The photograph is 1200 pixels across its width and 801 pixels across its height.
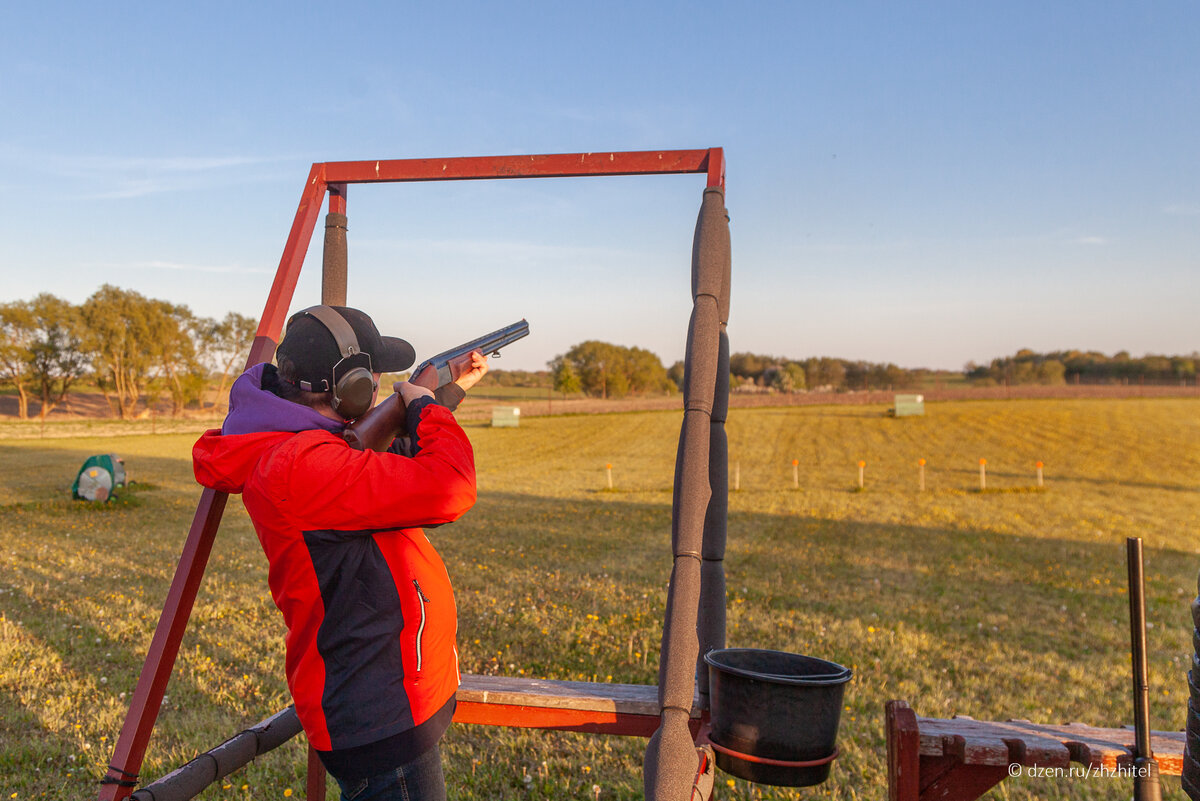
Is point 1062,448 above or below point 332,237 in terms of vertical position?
below

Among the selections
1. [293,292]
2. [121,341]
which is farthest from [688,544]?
[121,341]

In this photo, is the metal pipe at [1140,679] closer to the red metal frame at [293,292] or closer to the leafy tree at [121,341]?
the red metal frame at [293,292]

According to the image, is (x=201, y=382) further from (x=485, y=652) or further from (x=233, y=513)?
(x=485, y=652)

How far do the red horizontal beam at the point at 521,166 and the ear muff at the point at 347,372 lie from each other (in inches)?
61.1

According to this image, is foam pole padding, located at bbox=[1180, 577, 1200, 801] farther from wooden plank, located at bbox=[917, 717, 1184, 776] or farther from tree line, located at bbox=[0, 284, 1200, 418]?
tree line, located at bbox=[0, 284, 1200, 418]

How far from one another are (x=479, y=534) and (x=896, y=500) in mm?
12366

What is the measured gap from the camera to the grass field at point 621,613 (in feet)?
15.8

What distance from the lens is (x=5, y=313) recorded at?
61.1m

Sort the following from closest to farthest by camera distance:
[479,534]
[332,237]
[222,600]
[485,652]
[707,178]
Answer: [707,178]
[332,237]
[485,652]
[222,600]
[479,534]

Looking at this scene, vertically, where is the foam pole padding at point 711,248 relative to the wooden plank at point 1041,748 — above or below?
above

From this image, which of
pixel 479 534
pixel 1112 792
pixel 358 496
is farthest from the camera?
pixel 479 534

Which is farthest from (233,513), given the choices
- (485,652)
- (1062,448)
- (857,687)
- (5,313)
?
(5,313)

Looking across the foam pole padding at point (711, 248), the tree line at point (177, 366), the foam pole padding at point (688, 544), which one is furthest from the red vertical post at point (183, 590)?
the tree line at point (177, 366)

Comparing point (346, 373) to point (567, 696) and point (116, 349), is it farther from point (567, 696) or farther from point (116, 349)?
point (116, 349)
